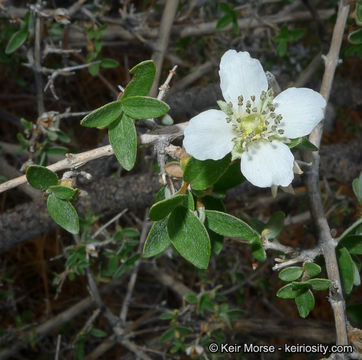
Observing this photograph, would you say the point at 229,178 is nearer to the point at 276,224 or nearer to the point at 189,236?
the point at 189,236

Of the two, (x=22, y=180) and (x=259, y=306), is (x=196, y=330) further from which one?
(x=22, y=180)

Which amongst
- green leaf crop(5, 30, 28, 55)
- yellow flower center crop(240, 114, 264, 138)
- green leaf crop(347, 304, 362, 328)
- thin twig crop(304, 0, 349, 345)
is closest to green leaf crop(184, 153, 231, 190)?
yellow flower center crop(240, 114, 264, 138)

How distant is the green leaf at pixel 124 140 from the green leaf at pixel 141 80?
0.17ft

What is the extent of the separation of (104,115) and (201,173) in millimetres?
220

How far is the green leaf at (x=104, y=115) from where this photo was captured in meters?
0.83

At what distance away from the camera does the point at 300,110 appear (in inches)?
37.3

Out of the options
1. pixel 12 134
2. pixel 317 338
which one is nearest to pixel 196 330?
pixel 317 338

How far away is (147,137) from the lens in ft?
3.15

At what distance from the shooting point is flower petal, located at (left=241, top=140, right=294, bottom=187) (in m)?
0.89

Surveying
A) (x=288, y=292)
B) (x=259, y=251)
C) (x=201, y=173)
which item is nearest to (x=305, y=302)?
(x=288, y=292)

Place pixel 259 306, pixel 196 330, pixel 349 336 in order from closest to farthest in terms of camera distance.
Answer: pixel 349 336, pixel 196 330, pixel 259 306

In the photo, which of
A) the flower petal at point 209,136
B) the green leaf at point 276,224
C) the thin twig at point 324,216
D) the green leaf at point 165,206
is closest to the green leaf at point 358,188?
the thin twig at point 324,216

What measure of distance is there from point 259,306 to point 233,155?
6.36ft

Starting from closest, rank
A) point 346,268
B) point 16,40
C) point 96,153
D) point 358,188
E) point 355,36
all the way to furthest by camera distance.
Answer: point 96,153, point 346,268, point 358,188, point 355,36, point 16,40
